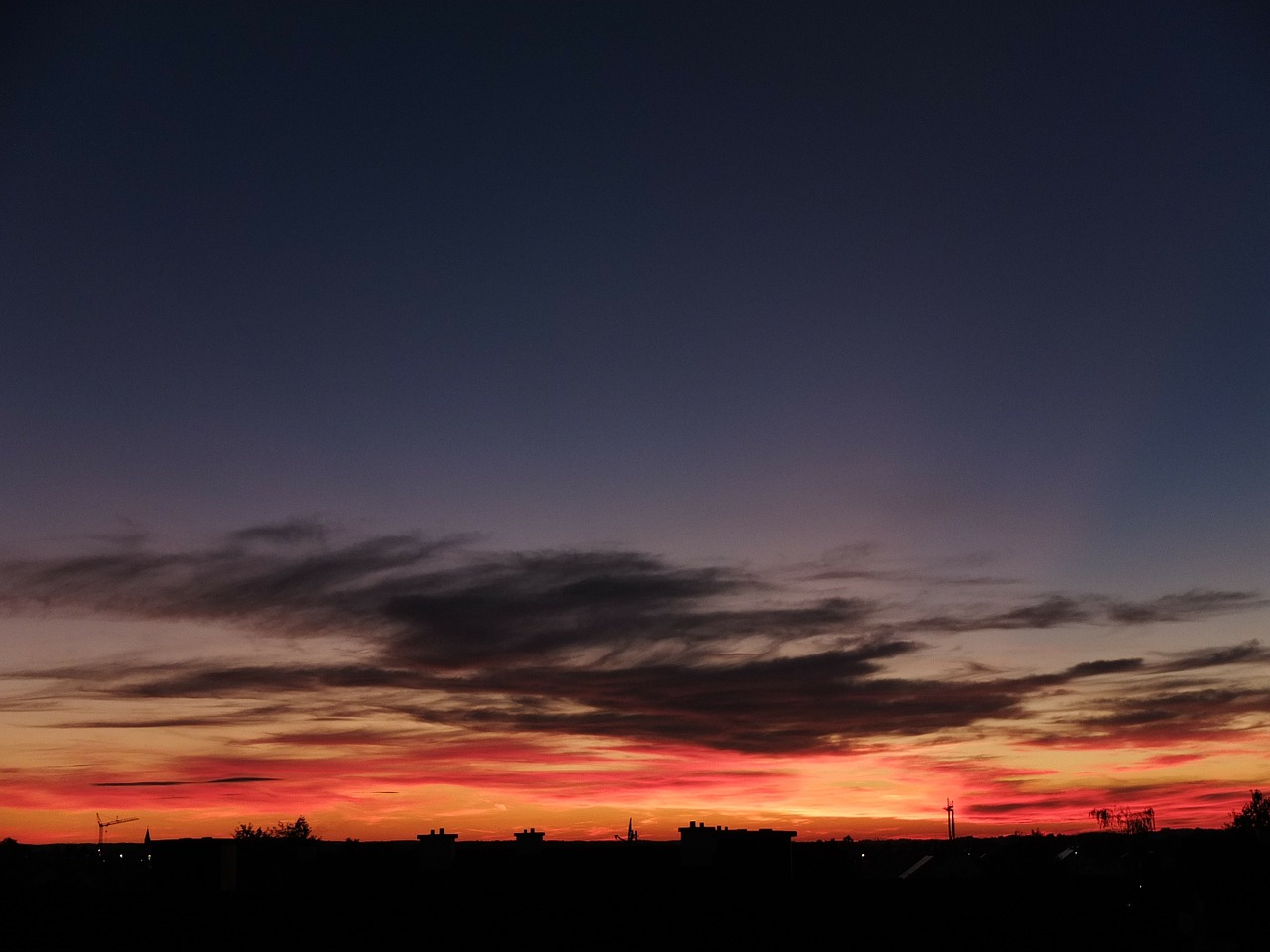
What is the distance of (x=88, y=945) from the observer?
25422 millimetres

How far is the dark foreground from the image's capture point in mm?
26984

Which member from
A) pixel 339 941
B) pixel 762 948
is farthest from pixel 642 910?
pixel 339 941

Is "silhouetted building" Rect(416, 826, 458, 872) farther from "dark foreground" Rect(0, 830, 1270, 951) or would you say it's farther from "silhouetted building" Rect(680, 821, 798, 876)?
"silhouetted building" Rect(680, 821, 798, 876)

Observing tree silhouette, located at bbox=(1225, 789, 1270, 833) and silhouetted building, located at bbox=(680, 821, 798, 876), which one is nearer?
silhouetted building, located at bbox=(680, 821, 798, 876)

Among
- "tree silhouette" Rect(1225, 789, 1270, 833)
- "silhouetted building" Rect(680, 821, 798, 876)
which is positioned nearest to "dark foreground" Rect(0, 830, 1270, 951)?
"silhouetted building" Rect(680, 821, 798, 876)

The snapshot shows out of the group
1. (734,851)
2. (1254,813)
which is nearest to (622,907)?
(734,851)

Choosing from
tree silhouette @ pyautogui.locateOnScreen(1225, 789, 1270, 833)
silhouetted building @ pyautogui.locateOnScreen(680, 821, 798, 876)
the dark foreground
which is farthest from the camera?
tree silhouette @ pyautogui.locateOnScreen(1225, 789, 1270, 833)

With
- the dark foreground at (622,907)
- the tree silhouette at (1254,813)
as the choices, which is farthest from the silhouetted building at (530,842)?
the tree silhouette at (1254,813)

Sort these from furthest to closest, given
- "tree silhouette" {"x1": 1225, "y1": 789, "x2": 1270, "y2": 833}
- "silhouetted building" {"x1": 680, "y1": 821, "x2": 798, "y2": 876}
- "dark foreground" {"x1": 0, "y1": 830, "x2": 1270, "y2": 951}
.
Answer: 1. "tree silhouette" {"x1": 1225, "y1": 789, "x2": 1270, "y2": 833}
2. "silhouetted building" {"x1": 680, "y1": 821, "x2": 798, "y2": 876}
3. "dark foreground" {"x1": 0, "y1": 830, "x2": 1270, "y2": 951}

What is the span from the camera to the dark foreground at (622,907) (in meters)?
27.0

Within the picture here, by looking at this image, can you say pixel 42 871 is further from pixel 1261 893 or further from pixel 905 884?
pixel 1261 893

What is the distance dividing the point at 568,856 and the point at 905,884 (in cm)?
1583

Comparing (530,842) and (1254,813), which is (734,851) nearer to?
(530,842)

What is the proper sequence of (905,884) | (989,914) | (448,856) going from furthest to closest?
(448,856) < (905,884) < (989,914)
